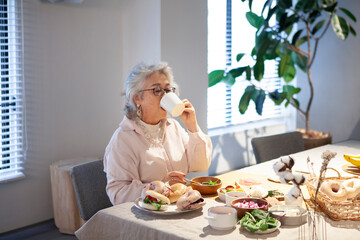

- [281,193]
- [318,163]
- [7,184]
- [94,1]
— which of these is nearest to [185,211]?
[281,193]

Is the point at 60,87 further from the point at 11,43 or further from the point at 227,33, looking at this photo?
the point at 227,33

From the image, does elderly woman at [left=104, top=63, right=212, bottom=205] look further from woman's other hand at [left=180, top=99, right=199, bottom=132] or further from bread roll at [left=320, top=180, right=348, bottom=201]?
bread roll at [left=320, top=180, right=348, bottom=201]

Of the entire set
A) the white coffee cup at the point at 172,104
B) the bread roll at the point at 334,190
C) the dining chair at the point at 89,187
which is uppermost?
the white coffee cup at the point at 172,104

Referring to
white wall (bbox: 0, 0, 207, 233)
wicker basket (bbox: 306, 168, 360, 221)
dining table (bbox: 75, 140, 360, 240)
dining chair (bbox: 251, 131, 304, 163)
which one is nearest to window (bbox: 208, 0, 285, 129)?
white wall (bbox: 0, 0, 207, 233)

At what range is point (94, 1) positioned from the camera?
3814 millimetres

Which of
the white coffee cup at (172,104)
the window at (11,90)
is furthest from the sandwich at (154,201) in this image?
the window at (11,90)

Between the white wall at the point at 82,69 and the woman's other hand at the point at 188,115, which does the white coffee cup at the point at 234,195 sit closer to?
the woman's other hand at the point at 188,115

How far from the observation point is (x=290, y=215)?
1581 mm

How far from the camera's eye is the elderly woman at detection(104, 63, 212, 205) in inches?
85.5

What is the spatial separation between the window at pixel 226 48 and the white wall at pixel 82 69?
103 cm

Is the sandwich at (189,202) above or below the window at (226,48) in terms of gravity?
below

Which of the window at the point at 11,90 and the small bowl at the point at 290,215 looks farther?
the window at the point at 11,90

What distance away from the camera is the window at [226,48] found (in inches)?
205

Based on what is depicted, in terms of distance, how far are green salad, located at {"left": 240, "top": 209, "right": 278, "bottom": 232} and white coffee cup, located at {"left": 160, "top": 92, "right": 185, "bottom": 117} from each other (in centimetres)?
70
